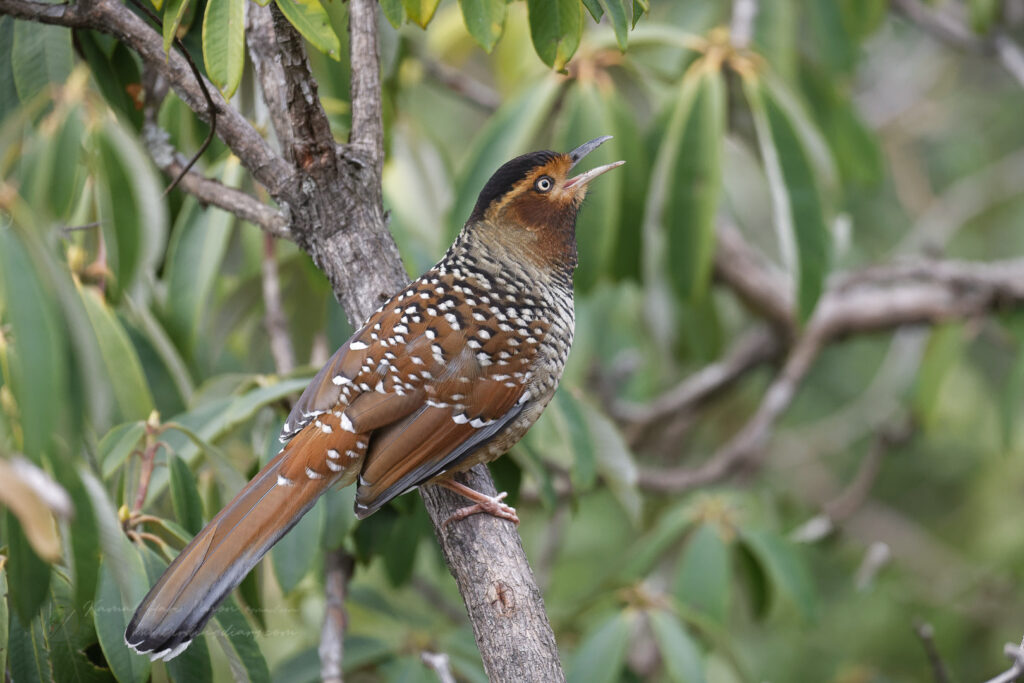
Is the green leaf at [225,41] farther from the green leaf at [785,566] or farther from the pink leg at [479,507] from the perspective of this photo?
the green leaf at [785,566]

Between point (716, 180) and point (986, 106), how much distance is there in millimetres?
4979

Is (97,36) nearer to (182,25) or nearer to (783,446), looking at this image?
(182,25)

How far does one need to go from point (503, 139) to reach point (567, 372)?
1260 millimetres

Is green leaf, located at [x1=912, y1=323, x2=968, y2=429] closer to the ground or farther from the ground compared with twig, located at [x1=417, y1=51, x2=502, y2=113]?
closer to the ground

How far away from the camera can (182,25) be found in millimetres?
2486

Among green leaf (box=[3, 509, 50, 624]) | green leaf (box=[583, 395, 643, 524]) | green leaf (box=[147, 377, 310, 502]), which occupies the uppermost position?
green leaf (box=[3, 509, 50, 624])

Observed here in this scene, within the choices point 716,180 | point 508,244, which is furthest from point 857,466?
point 508,244

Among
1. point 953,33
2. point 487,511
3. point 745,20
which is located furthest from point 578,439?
point 953,33

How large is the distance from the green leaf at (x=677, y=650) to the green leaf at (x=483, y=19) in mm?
1804

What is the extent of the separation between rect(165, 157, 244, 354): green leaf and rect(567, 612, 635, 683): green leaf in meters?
1.49

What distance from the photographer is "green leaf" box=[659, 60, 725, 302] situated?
11.3ft

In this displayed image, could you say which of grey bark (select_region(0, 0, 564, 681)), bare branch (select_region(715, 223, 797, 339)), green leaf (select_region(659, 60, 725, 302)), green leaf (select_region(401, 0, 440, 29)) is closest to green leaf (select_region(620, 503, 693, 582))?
green leaf (select_region(659, 60, 725, 302))

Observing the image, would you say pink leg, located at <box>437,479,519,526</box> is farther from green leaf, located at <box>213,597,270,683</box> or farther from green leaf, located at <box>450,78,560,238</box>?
green leaf, located at <box>450,78,560,238</box>

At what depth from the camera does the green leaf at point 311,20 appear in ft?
5.83
